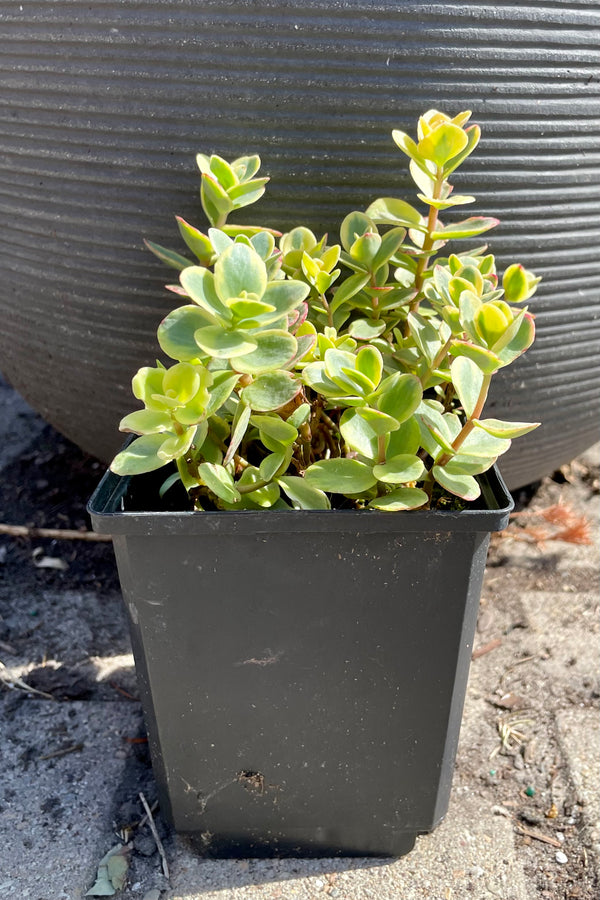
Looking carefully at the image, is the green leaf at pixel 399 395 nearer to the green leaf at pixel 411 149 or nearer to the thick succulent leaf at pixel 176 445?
the thick succulent leaf at pixel 176 445

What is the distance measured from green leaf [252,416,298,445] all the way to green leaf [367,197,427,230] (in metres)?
0.28

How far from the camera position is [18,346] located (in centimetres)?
129

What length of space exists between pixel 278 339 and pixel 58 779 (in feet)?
2.26

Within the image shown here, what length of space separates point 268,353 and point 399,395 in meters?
0.13

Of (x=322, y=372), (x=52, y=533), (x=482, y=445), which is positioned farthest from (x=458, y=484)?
(x=52, y=533)

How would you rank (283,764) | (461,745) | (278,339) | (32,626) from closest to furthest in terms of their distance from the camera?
(278,339)
(283,764)
(461,745)
(32,626)

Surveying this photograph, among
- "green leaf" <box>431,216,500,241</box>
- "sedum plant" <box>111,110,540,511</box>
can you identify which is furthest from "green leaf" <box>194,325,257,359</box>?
"green leaf" <box>431,216,500,241</box>

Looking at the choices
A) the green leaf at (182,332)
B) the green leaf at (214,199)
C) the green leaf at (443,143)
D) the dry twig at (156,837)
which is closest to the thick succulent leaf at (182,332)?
the green leaf at (182,332)

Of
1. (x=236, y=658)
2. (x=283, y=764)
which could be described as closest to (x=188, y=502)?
(x=236, y=658)

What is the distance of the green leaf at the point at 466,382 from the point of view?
711 mm

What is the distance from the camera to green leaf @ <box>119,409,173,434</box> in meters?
0.71

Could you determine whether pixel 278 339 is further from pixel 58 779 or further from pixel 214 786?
pixel 58 779

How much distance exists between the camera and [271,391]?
73cm

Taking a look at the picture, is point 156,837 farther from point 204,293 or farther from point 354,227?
point 354,227
